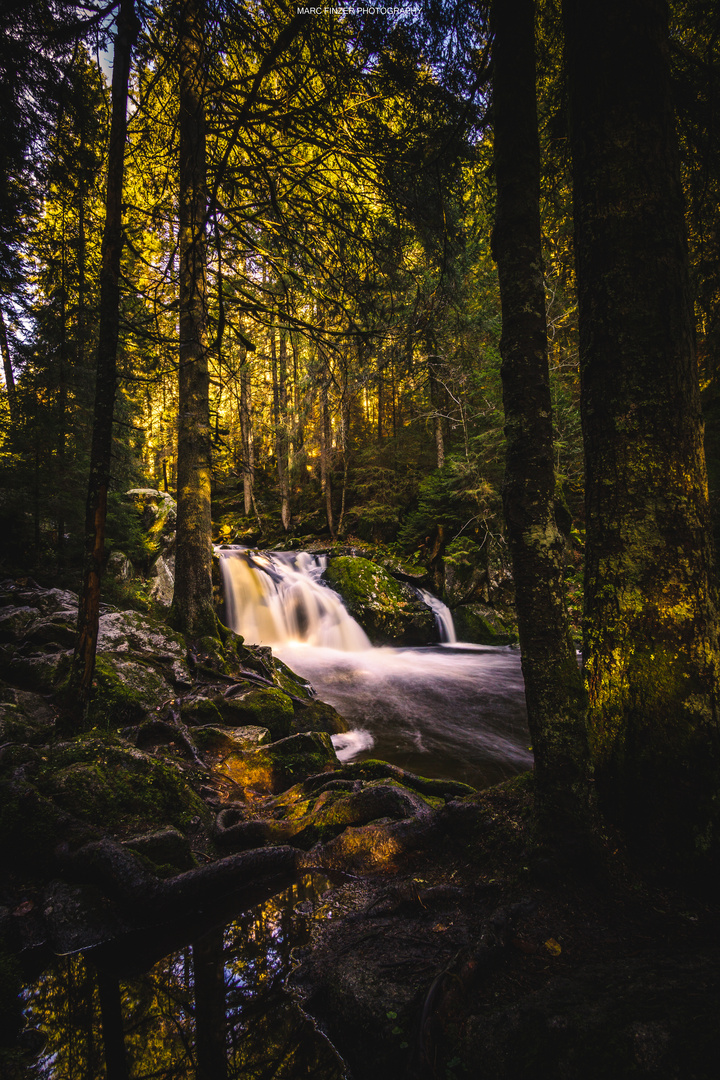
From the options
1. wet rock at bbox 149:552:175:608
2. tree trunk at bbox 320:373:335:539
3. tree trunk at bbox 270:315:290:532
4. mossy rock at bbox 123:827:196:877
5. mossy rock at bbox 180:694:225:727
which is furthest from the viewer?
tree trunk at bbox 270:315:290:532

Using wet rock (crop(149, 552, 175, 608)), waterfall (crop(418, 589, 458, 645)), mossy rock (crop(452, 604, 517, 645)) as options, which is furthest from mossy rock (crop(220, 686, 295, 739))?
mossy rock (crop(452, 604, 517, 645))

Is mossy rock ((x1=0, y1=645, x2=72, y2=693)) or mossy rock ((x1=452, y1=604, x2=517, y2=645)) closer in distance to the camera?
mossy rock ((x1=0, y1=645, x2=72, y2=693))

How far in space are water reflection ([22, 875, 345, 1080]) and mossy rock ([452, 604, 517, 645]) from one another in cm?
1149

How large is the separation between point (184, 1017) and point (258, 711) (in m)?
3.67

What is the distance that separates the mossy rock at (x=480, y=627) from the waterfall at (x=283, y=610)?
3080mm

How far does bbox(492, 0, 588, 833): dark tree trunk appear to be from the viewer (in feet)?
7.38

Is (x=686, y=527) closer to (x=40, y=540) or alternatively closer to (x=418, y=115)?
(x=418, y=115)

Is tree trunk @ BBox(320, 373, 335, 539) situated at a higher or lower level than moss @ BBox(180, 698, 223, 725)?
higher

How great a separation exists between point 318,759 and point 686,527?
4.31 metres

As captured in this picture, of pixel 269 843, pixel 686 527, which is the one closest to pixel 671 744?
pixel 686 527

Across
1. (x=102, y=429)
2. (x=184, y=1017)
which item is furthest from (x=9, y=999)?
(x=102, y=429)

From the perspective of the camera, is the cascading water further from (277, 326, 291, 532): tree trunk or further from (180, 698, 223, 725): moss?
(277, 326, 291, 532): tree trunk

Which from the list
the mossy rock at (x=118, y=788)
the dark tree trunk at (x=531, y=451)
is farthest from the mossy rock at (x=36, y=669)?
Result: the dark tree trunk at (x=531, y=451)

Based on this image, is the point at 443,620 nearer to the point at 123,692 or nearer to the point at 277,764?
the point at 277,764
